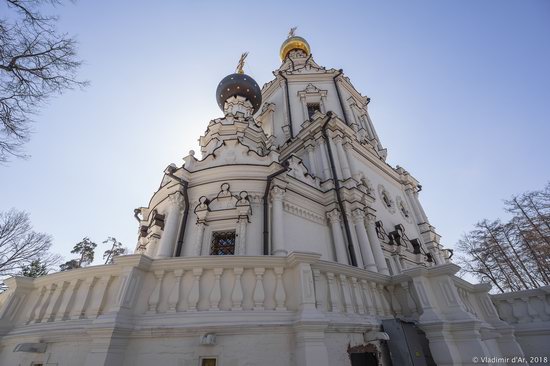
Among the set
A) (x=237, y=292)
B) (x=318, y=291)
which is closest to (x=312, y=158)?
(x=318, y=291)

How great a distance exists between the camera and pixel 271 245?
10812 mm

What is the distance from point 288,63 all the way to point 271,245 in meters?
24.8

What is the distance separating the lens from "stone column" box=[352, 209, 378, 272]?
12.6m

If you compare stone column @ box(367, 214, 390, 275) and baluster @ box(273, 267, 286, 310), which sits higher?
stone column @ box(367, 214, 390, 275)

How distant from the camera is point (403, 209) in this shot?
20797 mm

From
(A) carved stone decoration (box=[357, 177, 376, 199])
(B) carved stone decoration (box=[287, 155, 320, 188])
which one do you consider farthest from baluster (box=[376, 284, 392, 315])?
(A) carved stone decoration (box=[357, 177, 376, 199])

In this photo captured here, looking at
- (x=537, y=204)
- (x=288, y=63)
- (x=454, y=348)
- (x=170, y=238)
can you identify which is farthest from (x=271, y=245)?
(x=288, y=63)

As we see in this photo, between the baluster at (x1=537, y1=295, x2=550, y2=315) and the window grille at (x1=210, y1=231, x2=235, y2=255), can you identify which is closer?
the baluster at (x1=537, y1=295, x2=550, y2=315)

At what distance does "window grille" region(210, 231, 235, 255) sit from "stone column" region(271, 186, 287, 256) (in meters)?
1.89

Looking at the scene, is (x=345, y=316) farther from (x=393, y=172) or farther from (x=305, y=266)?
(x=393, y=172)

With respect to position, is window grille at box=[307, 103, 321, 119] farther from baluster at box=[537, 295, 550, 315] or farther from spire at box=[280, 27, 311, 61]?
baluster at box=[537, 295, 550, 315]

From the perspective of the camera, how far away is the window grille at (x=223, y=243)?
11.1 metres

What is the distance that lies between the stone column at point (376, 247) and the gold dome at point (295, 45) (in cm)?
2584

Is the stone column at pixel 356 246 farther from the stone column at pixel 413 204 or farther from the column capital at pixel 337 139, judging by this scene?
the stone column at pixel 413 204
